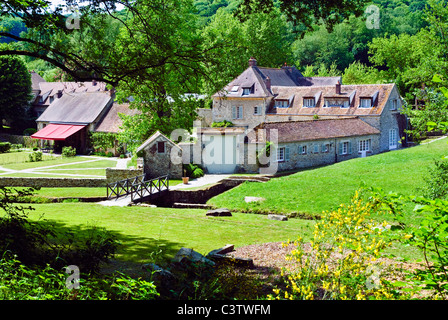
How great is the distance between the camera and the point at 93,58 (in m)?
13.2

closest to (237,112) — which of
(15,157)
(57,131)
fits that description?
(57,131)

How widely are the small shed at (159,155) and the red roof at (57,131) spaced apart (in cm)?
2130

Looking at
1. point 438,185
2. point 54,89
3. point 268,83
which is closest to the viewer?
point 438,185

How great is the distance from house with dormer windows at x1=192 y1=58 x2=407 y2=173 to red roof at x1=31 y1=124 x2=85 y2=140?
48.8 ft

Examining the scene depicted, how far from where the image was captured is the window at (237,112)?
53.4m

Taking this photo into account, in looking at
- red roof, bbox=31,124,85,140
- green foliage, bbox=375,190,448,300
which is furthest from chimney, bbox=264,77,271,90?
green foliage, bbox=375,190,448,300

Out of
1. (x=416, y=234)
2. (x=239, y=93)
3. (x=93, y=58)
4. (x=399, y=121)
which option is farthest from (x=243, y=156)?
(x=416, y=234)

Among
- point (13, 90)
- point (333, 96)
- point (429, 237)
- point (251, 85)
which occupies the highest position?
point (13, 90)

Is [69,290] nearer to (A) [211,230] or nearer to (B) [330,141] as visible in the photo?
(A) [211,230]

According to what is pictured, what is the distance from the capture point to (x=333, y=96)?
50.2 metres

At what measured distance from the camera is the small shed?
1389 inches

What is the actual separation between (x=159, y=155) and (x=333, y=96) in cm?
2263

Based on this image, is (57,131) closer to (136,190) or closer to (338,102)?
(136,190)

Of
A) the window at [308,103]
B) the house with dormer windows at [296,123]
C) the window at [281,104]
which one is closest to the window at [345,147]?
the house with dormer windows at [296,123]
